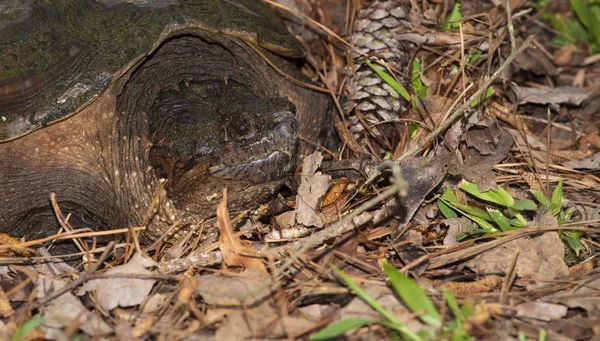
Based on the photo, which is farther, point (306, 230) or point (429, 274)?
point (306, 230)

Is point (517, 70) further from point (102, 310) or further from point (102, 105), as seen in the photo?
point (102, 310)

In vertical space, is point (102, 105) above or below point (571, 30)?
above

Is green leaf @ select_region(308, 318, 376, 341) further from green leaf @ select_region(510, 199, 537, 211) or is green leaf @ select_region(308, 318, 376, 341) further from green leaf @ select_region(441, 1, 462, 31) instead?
green leaf @ select_region(441, 1, 462, 31)

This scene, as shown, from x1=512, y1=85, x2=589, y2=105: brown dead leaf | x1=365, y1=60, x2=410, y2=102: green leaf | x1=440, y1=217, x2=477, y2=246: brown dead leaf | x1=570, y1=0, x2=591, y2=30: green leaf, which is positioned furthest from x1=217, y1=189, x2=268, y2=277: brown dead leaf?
x1=570, y1=0, x2=591, y2=30: green leaf

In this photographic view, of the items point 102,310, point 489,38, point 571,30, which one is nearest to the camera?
point 102,310

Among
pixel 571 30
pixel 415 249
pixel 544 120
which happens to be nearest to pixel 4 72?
pixel 415 249
